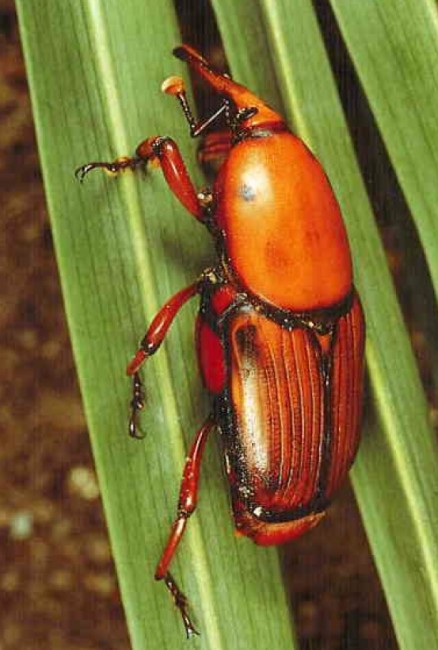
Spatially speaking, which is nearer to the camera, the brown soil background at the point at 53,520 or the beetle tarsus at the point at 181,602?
the beetle tarsus at the point at 181,602

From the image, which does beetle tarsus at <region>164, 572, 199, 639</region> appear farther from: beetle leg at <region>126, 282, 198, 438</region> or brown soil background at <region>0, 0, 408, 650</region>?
brown soil background at <region>0, 0, 408, 650</region>

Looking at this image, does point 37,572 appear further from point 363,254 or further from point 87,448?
point 363,254

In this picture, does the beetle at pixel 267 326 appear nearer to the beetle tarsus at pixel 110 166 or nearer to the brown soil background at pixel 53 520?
the beetle tarsus at pixel 110 166

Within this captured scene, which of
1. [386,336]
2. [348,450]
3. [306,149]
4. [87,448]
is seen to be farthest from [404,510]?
[87,448]

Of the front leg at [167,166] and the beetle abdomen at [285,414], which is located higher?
the front leg at [167,166]


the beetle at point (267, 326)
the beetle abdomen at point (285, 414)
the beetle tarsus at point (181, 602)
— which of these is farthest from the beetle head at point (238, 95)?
the beetle tarsus at point (181, 602)

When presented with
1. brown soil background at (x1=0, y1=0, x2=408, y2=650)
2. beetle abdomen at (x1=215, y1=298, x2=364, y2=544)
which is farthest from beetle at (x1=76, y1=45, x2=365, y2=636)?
brown soil background at (x1=0, y1=0, x2=408, y2=650)

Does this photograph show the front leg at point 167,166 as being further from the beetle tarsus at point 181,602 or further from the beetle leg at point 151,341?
the beetle tarsus at point 181,602

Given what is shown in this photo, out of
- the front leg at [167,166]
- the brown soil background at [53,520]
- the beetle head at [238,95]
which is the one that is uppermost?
the beetle head at [238,95]
